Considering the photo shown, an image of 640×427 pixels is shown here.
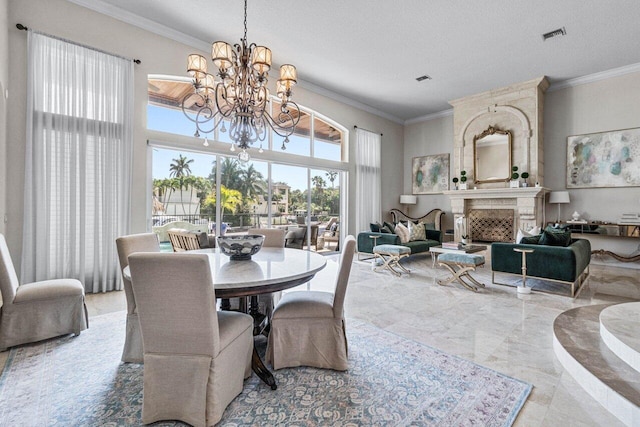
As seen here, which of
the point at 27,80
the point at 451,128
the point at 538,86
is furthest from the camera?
the point at 451,128

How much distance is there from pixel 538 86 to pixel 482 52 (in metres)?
1.91

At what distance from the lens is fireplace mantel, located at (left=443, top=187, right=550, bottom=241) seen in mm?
5930

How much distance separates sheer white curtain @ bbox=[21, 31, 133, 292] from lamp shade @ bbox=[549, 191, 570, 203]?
736 cm

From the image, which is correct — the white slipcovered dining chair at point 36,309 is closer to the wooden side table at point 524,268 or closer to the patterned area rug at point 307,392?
the patterned area rug at point 307,392

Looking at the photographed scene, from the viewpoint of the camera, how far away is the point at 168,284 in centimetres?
145

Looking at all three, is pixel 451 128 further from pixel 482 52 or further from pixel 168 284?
pixel 168 284

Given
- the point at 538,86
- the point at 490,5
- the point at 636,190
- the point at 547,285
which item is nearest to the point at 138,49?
the point at 490,5

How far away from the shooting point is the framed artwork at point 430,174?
26.1 feet

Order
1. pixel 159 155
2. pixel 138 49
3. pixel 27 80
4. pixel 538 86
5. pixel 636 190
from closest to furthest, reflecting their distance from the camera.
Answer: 1. pixel 27 80
2. pixel 138 49
3. pixel 159 155
4. pixel 636 190
5. pixel 538 86

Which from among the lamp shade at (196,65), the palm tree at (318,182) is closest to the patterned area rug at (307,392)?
the lamp shade at (196,65)

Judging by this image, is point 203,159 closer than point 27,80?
No

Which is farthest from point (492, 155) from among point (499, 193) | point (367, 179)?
point (367, 179)

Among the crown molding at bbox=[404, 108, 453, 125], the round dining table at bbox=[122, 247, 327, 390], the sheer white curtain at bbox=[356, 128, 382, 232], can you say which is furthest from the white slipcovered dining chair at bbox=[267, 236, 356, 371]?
the crown molding at bbox=[404, 108, 453, 125]

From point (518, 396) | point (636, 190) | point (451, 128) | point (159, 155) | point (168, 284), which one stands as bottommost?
point (518, 396)
